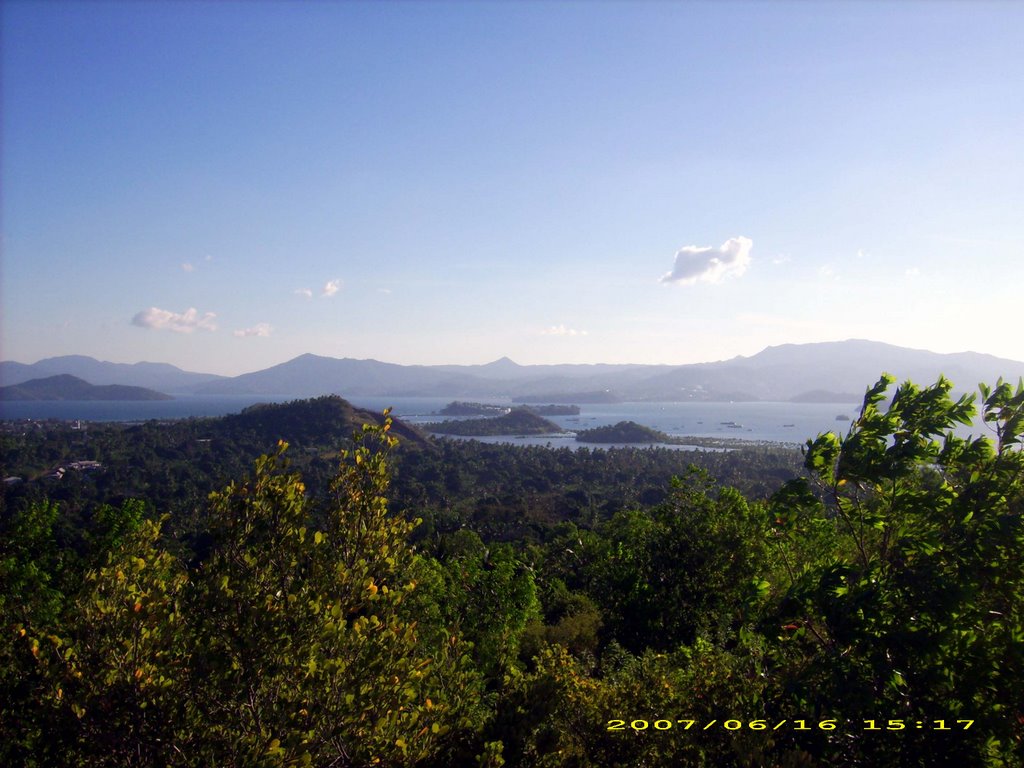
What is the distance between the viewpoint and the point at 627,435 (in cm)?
12825

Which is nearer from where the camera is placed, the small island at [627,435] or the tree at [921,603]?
the tree at [921,603]

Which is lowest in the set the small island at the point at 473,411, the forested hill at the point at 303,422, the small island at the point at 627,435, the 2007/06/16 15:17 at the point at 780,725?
the small island at the point at 627,435

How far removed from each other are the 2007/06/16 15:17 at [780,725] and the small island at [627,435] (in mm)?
123509

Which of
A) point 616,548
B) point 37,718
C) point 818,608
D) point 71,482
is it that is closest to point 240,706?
point 37,718

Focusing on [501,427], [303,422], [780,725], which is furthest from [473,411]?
[780,725]

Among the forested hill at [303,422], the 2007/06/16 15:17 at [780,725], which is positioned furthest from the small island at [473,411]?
the 2007/06/16 15:17 at [780,725]

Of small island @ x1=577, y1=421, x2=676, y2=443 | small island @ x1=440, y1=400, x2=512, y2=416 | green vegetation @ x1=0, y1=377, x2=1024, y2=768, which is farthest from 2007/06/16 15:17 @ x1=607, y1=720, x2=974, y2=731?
small island @ x1=440, y1=400, x2=512, y2=416

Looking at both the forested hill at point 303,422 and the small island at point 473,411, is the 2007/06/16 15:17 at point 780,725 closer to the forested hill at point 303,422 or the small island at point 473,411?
the forested hill at point 303,422

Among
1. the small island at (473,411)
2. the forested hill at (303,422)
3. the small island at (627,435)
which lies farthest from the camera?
the small island at (473,411)

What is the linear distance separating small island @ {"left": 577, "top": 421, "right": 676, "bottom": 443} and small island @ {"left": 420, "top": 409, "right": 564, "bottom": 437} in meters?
19.3

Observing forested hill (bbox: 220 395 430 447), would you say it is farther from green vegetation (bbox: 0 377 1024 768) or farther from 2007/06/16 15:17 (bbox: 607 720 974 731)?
2007/06/16 15:17 (bbox: 607 720 974 731)

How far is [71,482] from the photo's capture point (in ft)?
200

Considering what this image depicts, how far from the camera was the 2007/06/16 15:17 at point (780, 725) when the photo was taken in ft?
12.3

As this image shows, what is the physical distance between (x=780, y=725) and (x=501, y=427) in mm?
146963
